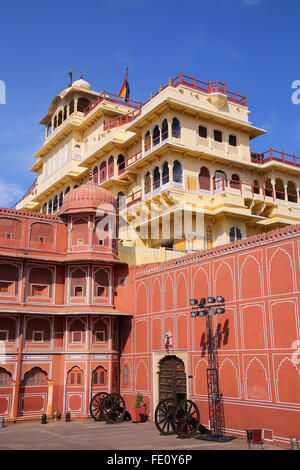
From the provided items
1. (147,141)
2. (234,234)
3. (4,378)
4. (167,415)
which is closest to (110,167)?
(147,141)

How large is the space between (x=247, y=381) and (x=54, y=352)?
413 inches

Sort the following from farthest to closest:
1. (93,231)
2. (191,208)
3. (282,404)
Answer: (191,208), (93,231), (282,404)

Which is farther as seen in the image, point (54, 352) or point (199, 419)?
point (54, 352)

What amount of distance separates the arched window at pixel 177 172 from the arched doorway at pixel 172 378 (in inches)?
455

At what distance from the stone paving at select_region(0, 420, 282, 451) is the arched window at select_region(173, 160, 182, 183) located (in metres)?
14.1

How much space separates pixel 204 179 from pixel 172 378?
44.5ft

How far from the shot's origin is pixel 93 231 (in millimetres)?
24688

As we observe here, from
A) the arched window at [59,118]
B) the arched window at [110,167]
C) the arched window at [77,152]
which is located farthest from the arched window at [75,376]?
the arched window at [59,118]

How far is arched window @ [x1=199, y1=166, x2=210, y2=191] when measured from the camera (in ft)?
97.2

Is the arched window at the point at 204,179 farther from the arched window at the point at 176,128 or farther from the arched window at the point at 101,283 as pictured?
the arched window at the point at 101,283

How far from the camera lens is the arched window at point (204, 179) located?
97.2 ft

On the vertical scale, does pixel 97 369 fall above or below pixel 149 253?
below
